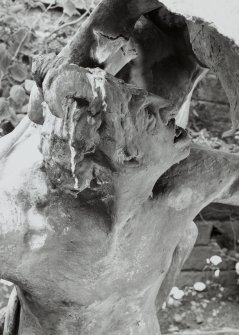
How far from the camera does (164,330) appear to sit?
215 cm

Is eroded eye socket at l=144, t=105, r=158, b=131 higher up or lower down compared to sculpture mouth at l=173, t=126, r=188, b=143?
higher up

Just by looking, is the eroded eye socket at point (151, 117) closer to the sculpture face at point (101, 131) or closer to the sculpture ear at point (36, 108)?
the sculpture face at point (101, 131)

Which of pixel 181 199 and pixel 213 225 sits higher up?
pixel 181 199

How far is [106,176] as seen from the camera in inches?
28.4

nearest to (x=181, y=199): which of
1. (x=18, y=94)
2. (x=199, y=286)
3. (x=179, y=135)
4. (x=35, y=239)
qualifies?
(x=179, y=135)

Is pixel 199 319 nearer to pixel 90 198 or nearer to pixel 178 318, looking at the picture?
pixel 178 318

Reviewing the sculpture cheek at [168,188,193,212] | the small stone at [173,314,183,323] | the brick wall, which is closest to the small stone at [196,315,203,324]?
the small stone at [173,314,183,323]

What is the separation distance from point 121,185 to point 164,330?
5.02 ft

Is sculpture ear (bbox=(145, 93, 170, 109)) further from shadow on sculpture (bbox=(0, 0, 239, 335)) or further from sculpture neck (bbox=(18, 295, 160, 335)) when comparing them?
sculpture neck (bbox=(18, 295, 160, 335))

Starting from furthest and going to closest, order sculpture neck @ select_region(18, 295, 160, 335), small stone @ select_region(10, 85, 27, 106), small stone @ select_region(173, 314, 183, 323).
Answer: small stone @ select_region(173, 314, 183, 323), small stone @ select_region(10, 85, 27, 106), sculpture neck @ select_region(18, 295, 160, 335)

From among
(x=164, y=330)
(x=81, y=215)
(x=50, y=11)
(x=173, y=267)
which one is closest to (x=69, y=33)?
(x=50, y=11)

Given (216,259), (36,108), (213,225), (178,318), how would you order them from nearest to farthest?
1. (36,108)
2. (178,318)
3. (216,259)
4. (213,225)

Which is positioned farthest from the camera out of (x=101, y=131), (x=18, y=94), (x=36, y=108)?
(x=18, y=94)

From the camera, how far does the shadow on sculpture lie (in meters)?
0.67
